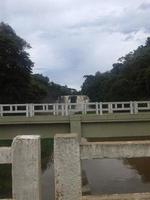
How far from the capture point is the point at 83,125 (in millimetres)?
25000

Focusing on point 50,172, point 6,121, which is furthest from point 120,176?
point 6,121

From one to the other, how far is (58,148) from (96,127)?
64.8ft

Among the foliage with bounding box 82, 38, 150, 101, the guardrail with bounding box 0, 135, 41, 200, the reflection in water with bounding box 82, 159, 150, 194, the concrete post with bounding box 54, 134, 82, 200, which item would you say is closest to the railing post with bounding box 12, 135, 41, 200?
the guardrail with bounding box 0, 135, 41, 200

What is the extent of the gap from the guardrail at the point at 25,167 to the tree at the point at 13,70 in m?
49.1

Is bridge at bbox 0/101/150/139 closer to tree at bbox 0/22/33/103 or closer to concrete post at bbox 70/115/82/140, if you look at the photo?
concrete post at bbox 70/115/82/140

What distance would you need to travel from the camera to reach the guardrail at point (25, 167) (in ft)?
17.8

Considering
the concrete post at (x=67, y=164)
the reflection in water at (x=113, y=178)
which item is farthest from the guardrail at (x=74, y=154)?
the reflection in water at (x=113, y=178)

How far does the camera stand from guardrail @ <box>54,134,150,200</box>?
17.9 ft

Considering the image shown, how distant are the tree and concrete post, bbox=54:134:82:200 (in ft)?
161

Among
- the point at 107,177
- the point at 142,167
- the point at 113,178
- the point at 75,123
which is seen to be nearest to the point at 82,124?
the point at 75,123

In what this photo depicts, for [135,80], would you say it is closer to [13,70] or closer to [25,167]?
[13,70]

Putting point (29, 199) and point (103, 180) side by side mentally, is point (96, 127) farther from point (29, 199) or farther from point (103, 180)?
point (29, 199)

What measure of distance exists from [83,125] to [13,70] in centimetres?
3251

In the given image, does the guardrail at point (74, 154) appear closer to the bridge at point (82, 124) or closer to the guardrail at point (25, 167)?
the guardrail at point (25, 167)
